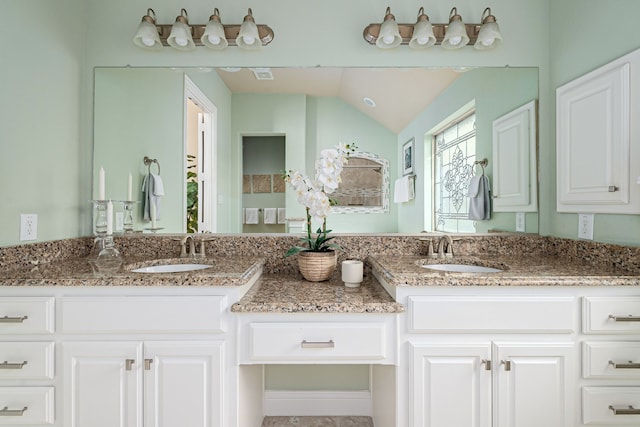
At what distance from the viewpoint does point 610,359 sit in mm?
1231

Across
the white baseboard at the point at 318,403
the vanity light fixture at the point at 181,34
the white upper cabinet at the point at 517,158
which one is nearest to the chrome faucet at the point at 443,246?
the white upper cabinet at the point at 517,158

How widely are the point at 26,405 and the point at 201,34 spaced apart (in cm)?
177

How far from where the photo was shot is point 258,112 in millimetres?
1884

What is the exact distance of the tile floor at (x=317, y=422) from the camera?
182 centimetres

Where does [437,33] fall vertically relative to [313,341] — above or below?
above

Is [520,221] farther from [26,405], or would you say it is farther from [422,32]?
[26,405]

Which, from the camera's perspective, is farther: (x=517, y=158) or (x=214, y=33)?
(x=517, y=158)

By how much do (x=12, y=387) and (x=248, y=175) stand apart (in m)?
1.27

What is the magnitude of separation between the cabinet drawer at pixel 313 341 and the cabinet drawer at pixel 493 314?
17 centimetres

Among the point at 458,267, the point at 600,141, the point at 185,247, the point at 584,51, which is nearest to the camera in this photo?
the point at 600,141

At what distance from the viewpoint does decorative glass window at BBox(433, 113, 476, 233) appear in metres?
1.89

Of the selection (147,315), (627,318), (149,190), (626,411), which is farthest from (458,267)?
(149,190)

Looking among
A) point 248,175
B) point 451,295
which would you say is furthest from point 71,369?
point 451,295

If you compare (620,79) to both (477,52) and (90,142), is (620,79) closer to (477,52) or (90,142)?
(477,52)
